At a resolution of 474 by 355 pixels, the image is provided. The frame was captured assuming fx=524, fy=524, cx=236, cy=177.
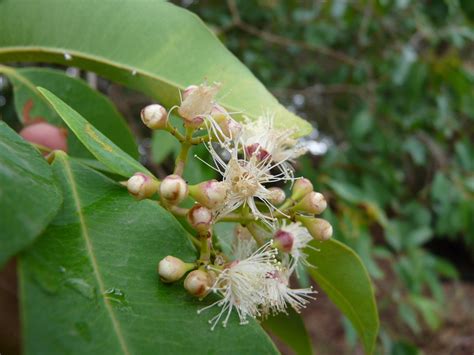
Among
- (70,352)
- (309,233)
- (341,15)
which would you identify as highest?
(70,352)

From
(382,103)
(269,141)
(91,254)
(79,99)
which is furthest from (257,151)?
(382,103)

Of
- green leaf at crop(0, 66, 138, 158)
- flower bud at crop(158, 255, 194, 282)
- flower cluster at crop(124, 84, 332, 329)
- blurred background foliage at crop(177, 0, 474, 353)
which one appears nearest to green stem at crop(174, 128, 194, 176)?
flower cluster at crop(124, 84, 332, 329)

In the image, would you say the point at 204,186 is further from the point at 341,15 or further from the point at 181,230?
the point at 341,15

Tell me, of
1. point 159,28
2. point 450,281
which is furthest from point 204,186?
point 450,281

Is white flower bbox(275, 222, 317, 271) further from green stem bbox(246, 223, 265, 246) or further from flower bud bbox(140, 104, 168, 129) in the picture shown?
flower bud bbox(140, 104, 168, 129)

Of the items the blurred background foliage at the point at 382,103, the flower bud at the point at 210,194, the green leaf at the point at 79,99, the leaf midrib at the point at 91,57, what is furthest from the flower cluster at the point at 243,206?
the blurred background foliage at the point at 382,103

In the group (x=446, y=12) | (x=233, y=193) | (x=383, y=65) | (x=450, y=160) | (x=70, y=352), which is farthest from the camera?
(x=450, y=160)

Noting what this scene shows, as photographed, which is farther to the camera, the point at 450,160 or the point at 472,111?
the point at 450,160

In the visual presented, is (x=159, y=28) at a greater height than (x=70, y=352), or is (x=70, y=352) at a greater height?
(x=159, y=28)
